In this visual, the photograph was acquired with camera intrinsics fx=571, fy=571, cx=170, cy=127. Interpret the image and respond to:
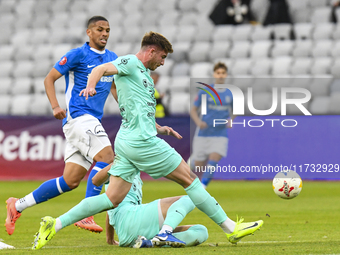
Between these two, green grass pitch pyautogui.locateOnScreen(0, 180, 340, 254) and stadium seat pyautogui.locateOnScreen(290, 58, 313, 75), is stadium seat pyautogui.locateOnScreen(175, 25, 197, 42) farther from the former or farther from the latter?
green grass pitch pyautogui.locateOnScreen(0, 180, 340, 254)

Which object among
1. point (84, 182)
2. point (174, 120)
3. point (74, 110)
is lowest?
point (84, 182)

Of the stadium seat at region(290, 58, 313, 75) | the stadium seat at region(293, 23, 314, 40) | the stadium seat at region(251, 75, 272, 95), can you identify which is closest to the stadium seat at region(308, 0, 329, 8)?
the stadium seat at region(293, 23, 314, 40)

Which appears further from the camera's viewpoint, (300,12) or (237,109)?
(300,12)

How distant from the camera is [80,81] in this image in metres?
5.78

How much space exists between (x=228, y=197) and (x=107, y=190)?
5060mm

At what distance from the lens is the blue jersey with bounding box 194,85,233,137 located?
28.3 ft

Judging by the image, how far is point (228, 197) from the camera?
9.32m

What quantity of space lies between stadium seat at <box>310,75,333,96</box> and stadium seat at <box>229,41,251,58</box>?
8.10ft

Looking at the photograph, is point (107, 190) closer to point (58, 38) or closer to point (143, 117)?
point (143, 117)

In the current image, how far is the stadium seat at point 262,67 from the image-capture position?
14398 millimetres

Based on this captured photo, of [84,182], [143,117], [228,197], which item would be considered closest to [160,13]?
[84,182]

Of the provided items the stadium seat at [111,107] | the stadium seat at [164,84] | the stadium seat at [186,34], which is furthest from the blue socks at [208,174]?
the stadium seat at [186,34]

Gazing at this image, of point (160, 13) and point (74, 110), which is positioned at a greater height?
point (160, 13)

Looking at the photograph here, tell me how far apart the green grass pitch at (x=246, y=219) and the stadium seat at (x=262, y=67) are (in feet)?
12.1
